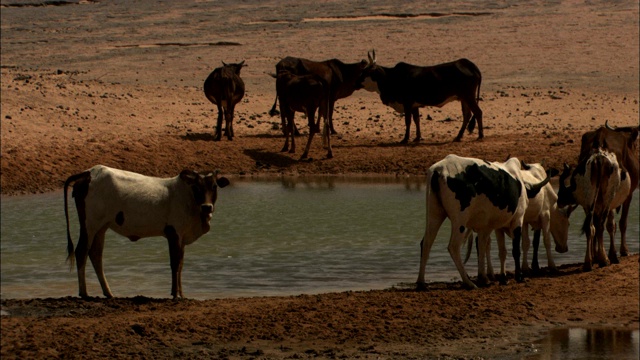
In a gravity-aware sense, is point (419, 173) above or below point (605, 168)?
below

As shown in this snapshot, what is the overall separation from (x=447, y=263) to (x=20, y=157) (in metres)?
11.1

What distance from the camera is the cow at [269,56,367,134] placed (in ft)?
88.7

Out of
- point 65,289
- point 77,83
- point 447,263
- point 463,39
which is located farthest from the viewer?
point 463,39

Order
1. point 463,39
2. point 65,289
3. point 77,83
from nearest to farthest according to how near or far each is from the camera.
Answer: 1. point 65,289
2. point 77,83
3. point 463,39

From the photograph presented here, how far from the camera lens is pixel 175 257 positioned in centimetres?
1220

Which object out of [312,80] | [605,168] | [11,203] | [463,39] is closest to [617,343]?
[605,168]

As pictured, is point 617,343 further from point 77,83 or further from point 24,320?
point 77,83

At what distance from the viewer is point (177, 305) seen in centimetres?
1159

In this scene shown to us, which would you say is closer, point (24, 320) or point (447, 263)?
point (24, 320)

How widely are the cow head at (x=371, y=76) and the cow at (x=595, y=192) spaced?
43.7 feet

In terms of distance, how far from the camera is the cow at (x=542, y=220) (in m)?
13.6

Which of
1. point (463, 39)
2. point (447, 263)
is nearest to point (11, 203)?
point (447, 263)

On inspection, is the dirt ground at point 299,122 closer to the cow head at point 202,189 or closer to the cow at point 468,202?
the cow at point 468,202

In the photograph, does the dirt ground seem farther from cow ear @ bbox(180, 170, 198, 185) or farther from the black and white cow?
cow ear @ bbox(180, 170, 198, 185)
